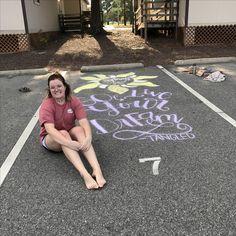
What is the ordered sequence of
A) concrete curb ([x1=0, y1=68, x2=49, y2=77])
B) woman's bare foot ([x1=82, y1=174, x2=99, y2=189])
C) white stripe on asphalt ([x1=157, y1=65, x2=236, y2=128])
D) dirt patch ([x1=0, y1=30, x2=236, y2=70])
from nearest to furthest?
1. woman's bare foot ([x1=82, y1=174, x2=99, y2=189])
2. white stripe on asphalt ([x1=157, y1=65, x2=236, y2=128])
3. concrete curb ([x1=0, y1=68, x2=49, y2=77])
4. dirt patch ([x1=0, y1=30, x2=236, y2=70])

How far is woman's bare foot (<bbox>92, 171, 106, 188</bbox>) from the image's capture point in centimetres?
305

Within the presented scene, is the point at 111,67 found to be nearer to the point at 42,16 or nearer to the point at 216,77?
the point at 216,77

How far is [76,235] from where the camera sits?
246cm

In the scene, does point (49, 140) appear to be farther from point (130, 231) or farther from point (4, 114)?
point (4, 114)

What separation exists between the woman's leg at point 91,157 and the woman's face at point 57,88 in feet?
1.31

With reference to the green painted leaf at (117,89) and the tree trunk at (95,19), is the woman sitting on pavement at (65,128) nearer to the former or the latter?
the green painted leaf at (117,89)

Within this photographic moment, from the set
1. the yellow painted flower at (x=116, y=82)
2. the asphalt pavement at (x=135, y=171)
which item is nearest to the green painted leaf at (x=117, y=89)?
the yellow painted flower at (x=116, y=82)

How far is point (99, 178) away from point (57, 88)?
1.07m

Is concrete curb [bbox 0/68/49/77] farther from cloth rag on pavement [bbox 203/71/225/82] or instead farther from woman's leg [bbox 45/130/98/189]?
woman's leg [bbox 45/130/98/189]

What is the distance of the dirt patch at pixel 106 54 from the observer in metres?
9.33

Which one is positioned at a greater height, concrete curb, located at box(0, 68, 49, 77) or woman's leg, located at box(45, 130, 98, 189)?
woman's leg, located at box(45, 130, 98, 189)

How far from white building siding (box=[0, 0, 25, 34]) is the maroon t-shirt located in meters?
8.93

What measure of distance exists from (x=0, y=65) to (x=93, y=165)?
287 inches

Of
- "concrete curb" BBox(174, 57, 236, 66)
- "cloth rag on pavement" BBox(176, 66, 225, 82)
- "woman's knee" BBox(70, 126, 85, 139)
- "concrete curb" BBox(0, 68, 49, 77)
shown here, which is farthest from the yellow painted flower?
"woman's knee" BBox(70, 126, 85, 139)
